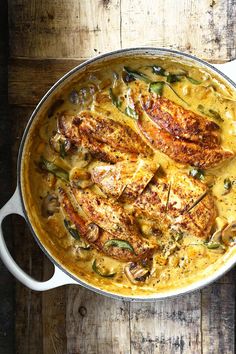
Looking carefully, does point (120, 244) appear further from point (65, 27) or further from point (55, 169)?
point (65, 27)

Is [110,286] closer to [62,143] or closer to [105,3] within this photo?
[62,143]

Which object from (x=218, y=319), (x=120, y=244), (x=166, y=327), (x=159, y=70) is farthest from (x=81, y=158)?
(x=218, y=319)

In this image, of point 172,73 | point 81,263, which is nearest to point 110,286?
point 81,263

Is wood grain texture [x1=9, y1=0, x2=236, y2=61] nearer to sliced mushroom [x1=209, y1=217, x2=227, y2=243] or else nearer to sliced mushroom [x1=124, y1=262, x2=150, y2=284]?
sliced mushroom [x1=209, y1=217, x2=227, y2=243]

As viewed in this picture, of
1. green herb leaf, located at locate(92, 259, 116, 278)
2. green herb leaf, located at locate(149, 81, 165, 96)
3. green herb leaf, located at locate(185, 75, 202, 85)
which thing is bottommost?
green herb leaf, located at locate(92, 259, 116, 278)

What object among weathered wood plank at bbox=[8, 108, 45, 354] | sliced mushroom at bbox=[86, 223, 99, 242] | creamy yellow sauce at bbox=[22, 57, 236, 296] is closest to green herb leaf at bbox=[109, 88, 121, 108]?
creamy yellow sauce at bbox=[22, 57, 236, 296]

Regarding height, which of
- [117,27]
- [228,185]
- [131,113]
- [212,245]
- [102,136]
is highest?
[117,27]

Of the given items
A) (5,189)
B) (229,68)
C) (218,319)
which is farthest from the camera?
(218,319)

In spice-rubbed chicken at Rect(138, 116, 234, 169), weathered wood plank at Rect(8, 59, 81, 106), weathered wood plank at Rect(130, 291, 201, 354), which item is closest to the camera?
spice-rubbed chicken at Rect(138, 116, 234, 169)
